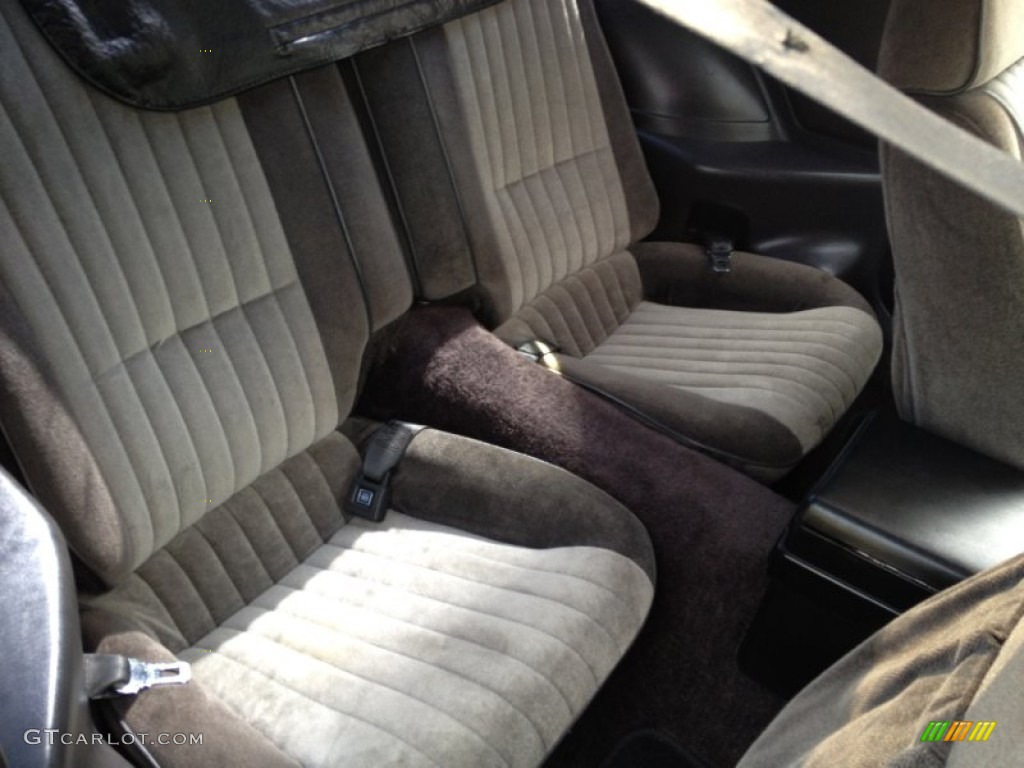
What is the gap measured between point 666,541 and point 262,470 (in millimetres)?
529

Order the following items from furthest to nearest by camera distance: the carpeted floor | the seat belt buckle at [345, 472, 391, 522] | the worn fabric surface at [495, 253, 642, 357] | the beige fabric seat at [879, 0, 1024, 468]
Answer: the worn fabric surface at [495, 253, 642, 357] < the seat belt buckle at [345, 472, 391, 522] < the carpeted floor < the beige fabric seat at [879, 0, 1024, 468]

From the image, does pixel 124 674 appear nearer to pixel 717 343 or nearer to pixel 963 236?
pixel 963 236

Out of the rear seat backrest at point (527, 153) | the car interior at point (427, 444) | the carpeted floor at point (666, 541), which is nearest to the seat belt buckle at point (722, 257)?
the rear seat backrest at point (527, 153)

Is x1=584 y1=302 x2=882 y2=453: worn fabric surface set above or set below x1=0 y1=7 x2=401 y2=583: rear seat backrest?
below

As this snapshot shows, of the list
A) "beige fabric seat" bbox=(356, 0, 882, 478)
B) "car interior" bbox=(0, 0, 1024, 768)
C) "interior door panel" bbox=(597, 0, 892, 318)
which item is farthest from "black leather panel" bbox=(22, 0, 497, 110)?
"interior door panel" bbox=(597, 0, 892, 318)

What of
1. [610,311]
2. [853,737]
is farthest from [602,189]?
[853,737]

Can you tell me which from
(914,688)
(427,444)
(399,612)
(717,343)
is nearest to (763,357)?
(717,343)

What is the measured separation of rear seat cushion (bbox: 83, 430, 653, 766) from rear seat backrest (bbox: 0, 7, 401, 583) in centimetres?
7

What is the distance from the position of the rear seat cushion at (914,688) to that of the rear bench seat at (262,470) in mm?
294

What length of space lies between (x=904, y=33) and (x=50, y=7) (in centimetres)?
93

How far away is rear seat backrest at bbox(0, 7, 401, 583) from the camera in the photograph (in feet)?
3.09

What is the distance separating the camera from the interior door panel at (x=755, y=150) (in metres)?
1.87

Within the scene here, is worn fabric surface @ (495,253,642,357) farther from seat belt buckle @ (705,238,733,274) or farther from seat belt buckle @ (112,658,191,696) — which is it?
seat belt buckle @ (112,658,191,696)

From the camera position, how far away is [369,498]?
52.8 inches
